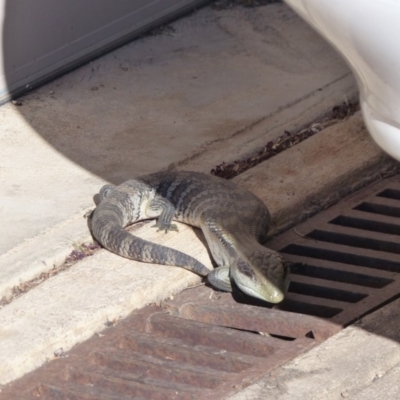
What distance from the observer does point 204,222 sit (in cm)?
493

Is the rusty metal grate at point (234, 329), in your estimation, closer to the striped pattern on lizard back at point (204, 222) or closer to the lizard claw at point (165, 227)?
the striped pattern on lizard back at point (204, 222)

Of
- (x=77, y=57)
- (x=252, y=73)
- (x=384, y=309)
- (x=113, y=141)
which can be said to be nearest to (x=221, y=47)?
(x=252, y=73)

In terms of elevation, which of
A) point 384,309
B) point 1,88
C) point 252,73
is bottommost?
point 1,88

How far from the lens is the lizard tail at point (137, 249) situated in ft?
15.0

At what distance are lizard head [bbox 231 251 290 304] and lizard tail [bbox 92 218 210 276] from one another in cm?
17

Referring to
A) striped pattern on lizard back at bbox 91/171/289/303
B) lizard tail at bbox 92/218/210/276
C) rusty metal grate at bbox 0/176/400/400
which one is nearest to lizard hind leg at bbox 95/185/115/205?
striped pattern on lizard back at bbox 91/171/289/303

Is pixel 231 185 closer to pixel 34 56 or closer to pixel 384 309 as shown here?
pixel 384 309

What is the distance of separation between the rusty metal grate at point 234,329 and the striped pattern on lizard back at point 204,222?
10cm

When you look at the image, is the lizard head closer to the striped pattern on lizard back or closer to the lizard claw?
the striped pattern on lizard back

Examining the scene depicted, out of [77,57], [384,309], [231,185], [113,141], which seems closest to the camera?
[384,309]

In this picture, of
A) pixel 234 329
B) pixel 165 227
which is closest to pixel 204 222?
pixel 165 227

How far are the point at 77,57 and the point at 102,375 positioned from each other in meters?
3.23

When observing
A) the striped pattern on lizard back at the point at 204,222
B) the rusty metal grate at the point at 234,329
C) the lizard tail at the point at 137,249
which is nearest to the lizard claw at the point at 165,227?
the striped pattern on lizard back at the point at 204,222

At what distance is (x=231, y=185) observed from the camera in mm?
5129
